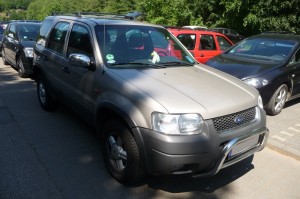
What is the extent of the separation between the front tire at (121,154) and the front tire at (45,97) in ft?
7.82

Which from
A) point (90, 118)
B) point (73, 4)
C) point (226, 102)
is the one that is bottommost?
point (73, 4)

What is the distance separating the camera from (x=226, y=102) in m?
A: 3.43

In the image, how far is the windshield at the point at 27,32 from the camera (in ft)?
31.6

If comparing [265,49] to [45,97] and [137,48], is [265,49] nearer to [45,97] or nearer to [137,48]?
[137,48]

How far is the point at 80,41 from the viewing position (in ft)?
14.6

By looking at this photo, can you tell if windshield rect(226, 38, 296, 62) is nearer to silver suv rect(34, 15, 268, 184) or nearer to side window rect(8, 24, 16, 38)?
silver suv rect(34, 15, 268, 184)

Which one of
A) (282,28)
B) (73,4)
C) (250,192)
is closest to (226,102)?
(250,192)

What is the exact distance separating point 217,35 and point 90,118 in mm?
6613

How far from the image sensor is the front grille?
3.27 metres

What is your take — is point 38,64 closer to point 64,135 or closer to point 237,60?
point 64,135

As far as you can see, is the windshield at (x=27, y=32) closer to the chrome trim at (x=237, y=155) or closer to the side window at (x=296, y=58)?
the side window at (x=296, y=58)

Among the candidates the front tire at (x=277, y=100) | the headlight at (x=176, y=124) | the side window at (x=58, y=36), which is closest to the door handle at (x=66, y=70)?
the side window at (x=58, y=36)

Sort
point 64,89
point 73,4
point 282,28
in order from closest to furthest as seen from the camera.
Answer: point 64,89 → point 282,28 → point 73,4

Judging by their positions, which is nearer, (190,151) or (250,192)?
(190,151)
